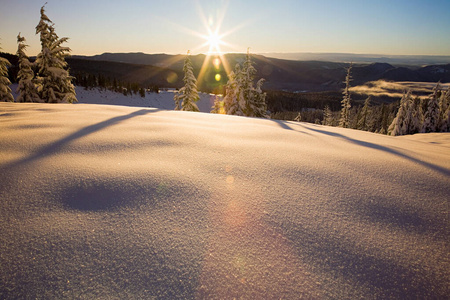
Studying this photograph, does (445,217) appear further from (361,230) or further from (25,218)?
(25,218)

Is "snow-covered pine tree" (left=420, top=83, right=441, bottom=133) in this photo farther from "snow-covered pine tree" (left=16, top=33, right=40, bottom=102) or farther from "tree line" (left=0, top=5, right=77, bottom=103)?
"snow-covered pine tree" (left=16, top=33, right=40, bottom=102)

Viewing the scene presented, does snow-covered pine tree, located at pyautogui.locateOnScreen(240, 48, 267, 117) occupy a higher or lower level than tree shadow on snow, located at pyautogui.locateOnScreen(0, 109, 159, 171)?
higher

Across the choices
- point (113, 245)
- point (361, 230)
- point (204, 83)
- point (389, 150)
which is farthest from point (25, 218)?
point (204, 83)

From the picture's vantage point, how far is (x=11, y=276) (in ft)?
3.11

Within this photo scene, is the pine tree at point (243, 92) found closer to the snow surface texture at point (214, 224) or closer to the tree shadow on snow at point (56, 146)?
the tree shadow on snow at point (56, 146)

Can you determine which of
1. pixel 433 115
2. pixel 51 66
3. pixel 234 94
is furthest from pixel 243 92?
pixel 433 115

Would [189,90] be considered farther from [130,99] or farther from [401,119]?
[401,119]

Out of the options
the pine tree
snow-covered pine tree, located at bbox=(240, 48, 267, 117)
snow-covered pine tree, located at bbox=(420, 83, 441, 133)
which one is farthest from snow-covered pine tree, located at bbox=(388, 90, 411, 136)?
the pine tree

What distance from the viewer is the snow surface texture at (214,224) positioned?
1.00 metres

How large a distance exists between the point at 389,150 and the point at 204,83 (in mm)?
190509

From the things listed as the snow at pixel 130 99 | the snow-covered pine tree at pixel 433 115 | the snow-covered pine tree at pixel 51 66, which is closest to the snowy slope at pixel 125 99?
the snow at pixel 130 99

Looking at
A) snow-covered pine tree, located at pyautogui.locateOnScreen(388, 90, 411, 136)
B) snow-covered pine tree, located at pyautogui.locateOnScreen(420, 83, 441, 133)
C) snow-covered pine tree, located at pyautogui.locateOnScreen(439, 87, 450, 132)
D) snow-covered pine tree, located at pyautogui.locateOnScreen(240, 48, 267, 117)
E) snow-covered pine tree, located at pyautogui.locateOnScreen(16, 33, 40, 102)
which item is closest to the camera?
snow-covered pine tree, located at pyautogui.locateOnScreen(16, 33, 40, 102)

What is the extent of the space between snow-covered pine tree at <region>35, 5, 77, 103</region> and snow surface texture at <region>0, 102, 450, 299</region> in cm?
2199

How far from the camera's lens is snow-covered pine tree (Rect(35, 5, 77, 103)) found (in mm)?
18391
